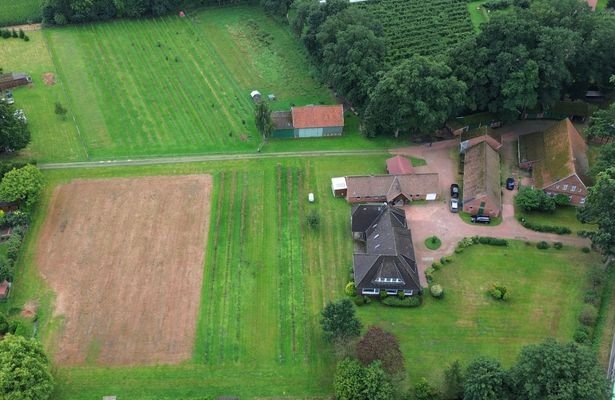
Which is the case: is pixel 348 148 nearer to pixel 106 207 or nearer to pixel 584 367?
pixel 106 207

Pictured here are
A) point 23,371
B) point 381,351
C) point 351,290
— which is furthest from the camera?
point 351,290

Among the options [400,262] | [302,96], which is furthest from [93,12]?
[400,262]

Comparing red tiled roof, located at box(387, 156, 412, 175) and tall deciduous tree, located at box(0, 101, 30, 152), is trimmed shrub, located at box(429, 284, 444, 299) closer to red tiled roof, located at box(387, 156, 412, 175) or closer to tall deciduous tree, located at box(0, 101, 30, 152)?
red tiled roof, located at box(387, 156, 412, 175)

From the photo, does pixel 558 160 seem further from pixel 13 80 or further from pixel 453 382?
pixel 13 80

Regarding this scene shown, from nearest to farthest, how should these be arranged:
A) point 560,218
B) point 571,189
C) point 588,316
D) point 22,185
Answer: point 588,316, point 22,185, point 560,218, point 571,189

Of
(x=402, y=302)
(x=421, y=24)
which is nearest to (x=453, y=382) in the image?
(x=402, y=302)

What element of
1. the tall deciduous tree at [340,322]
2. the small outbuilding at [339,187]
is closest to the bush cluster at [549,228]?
the small outbuilding at [339,187]
